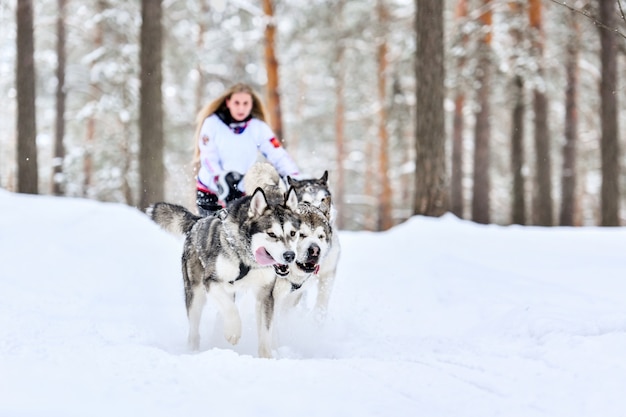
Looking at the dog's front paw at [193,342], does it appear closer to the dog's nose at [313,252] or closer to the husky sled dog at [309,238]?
the husky sled dog at [309,238]

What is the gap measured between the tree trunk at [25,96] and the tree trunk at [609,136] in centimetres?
1214

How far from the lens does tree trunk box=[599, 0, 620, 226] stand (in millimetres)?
13672

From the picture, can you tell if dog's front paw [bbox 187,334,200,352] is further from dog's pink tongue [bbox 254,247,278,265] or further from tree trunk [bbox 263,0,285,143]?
tree trunk [bbox 263,0,285,143]

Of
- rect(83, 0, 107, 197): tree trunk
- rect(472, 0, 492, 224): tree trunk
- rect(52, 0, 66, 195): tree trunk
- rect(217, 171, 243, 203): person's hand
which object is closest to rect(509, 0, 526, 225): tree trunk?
rect(472, 0, 492, 224): tree trunk

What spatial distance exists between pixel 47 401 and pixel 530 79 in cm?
1523

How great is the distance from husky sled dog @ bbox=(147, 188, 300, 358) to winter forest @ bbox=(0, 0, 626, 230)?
17.4 feet

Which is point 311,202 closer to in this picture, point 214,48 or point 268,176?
point 268,176

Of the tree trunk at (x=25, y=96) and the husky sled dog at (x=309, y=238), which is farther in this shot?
the tree trunk at (x=25, y=96)

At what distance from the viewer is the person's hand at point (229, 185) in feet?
18.9

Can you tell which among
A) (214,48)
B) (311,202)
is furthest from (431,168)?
(214,48)

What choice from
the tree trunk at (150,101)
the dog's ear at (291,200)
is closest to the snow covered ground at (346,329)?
the dog's ear at (291,200)

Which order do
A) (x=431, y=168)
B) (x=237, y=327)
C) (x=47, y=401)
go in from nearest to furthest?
(x=47, y=401) < (x=237, y=327) < (x=431, y=168)

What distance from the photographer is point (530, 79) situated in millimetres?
15742

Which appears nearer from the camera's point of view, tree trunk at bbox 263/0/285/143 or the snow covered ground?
the snow covered ground
